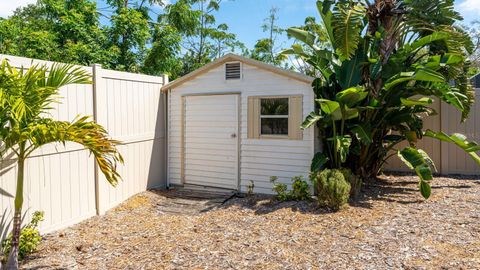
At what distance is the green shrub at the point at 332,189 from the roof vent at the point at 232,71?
8.70ft

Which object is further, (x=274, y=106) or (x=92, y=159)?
(x=274, y=106)

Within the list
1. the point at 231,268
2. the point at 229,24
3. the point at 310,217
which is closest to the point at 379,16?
the point at 310,217

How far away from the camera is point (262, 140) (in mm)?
6789

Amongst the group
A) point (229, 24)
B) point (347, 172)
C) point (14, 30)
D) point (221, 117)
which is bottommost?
point (347, 172)

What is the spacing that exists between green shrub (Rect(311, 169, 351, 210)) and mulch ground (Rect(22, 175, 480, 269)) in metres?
0.18

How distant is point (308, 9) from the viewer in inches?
595

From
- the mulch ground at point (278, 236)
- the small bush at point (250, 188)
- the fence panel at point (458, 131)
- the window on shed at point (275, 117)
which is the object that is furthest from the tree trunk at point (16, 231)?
the fence panel at point (458, 131)

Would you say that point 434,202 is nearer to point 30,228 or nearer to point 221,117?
point 221,117

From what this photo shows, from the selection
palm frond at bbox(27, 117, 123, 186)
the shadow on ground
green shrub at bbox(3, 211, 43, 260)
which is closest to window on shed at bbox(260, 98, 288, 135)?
the shadow on ground

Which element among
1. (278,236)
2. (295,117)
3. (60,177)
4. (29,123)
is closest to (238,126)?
(295,117)

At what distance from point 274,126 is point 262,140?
0.35 meters

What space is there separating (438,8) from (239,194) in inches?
193

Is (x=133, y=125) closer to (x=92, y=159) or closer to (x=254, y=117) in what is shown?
(x=92, y=159)

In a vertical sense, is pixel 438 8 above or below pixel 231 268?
above
